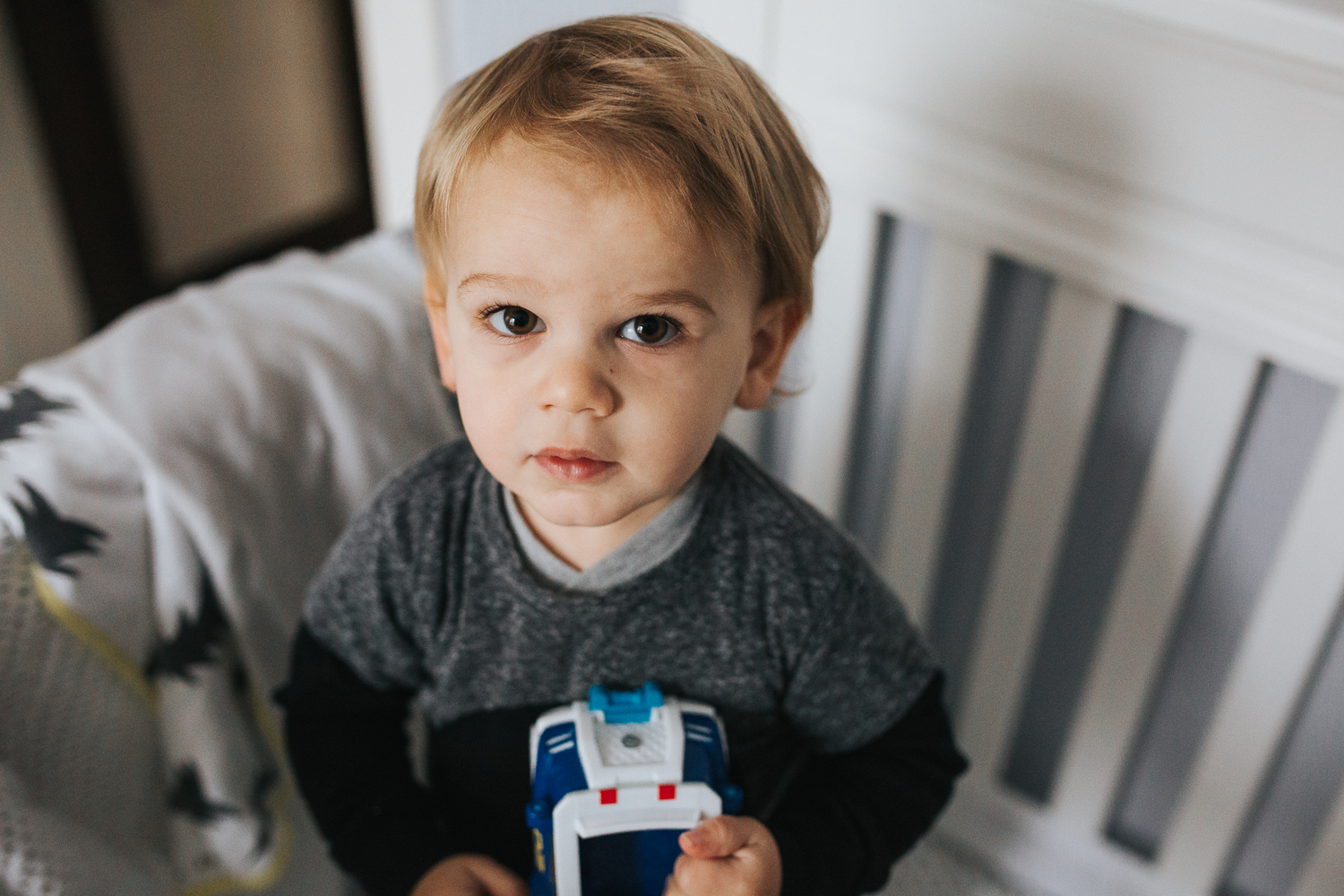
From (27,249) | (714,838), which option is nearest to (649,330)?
(714,838)

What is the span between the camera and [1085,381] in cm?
72

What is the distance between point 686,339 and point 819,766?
1.05ft

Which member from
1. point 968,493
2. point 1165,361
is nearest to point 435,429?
point 968,493

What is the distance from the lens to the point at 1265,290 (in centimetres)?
62

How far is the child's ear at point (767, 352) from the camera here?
0.57m

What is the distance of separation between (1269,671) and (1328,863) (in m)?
0.16

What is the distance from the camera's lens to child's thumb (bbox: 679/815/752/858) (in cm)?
52

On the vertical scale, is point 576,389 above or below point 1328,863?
above

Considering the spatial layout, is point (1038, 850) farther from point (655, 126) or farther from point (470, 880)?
point (655, 126)

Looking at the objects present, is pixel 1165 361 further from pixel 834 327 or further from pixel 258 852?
pixel 258 852

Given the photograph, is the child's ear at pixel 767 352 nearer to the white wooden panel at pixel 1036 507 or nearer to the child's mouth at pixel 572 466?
the child's mouth at pixel 572 466

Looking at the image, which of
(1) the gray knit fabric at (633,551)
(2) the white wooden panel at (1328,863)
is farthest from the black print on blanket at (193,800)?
(2) the white wooden panel at (1328,863)

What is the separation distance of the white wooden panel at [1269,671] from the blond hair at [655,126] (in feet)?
1.24

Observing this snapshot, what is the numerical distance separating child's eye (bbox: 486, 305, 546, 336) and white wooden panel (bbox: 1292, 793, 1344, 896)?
0.66m
